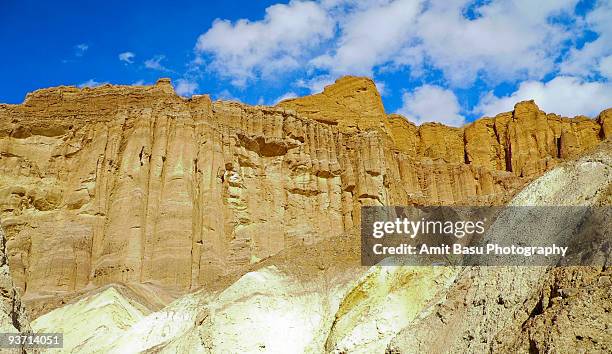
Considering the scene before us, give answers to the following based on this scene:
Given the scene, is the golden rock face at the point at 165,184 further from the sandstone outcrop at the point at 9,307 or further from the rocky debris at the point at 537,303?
the sandstone outcrop at the point at 9,307

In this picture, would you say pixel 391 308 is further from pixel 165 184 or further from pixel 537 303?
pixel 165 184

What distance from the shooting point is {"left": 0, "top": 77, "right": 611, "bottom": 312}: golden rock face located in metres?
44.6

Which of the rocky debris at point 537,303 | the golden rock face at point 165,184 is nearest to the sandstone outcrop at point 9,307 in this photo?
the rocky debris at point 537,303

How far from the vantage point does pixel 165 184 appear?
46.9m

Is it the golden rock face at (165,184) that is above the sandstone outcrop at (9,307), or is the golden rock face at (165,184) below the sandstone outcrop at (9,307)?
above

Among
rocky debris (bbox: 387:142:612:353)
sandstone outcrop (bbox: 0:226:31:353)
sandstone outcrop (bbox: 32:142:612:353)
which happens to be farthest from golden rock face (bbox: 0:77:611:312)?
sandstone outcrop (bbox: 0:226:31:353)

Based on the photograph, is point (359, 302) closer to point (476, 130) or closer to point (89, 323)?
point (89, 323)

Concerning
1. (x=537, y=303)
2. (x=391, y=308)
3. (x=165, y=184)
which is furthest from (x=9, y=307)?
(x=165, y=184)

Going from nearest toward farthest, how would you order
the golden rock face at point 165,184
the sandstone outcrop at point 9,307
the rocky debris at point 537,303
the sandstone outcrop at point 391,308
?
the rocky debris at point 537,303 < the sandstone outcrop at point 391,308 < the sandstone outcrop at point 9,307 < the golden rock face at point 165,184

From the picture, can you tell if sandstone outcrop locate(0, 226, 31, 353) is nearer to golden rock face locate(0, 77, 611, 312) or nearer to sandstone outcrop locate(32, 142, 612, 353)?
sandstone outcrop locate(32, 142, 612, 353)

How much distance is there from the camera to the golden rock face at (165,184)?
146ft

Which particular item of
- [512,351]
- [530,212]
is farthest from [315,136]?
[512,351]

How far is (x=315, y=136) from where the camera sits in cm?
5719

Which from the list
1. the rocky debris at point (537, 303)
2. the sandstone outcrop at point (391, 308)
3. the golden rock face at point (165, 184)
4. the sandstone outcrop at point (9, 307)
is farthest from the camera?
the golden rock face at point (165, 184)
